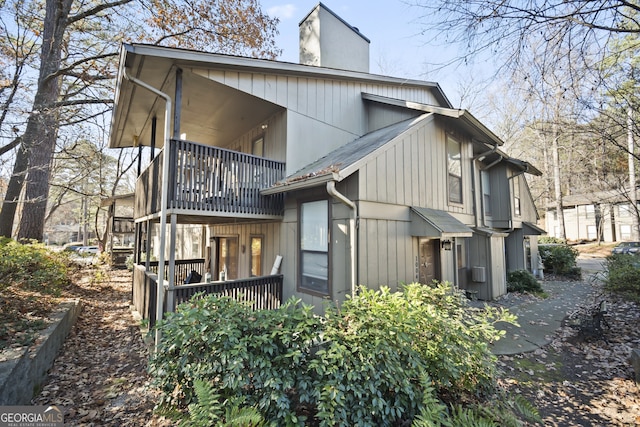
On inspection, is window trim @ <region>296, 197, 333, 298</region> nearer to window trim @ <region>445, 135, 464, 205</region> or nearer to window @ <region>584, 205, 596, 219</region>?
window trim @ <region>445, 135, 464, 205</region>

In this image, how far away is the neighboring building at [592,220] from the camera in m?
26.9

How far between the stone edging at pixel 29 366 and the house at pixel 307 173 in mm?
1540

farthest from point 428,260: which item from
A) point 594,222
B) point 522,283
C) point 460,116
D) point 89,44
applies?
point 594,222

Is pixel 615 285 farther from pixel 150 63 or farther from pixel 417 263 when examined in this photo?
pixel 150 63

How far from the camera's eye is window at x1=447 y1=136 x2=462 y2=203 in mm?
8234

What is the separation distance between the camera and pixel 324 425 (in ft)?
8.82

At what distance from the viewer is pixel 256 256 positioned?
324 inches

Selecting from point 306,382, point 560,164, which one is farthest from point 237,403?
point 560,164

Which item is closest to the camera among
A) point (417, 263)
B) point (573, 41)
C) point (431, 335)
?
point (431, 335)

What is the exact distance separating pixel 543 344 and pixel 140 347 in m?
8.11

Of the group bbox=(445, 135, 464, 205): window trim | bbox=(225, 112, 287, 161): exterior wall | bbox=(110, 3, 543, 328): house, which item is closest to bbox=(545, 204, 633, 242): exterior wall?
bbox=(445, 135, 464, 205): window trim

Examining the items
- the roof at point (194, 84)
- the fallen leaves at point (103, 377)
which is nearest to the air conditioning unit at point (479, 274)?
the roof at point (194, 84)

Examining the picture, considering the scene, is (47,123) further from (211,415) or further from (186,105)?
(211,415)

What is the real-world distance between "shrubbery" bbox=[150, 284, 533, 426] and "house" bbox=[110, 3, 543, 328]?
28.7 inches
